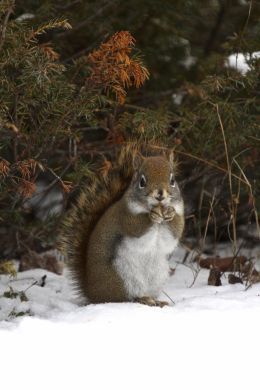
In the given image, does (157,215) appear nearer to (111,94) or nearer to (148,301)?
(148,301)

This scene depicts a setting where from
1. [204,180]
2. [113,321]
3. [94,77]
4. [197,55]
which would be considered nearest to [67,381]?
[113,321]

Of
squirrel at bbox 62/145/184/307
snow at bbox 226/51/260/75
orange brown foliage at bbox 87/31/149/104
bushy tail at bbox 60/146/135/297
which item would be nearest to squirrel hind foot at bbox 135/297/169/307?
squirrel at bbox 62/145/184/307

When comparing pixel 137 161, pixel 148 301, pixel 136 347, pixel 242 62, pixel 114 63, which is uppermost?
pixel 114 63

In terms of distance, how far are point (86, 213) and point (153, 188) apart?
43cm

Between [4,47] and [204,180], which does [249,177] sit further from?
[4,47]

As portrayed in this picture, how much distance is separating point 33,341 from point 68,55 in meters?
2.61

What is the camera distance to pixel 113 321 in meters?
3.03

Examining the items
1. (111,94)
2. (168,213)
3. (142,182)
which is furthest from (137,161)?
(111,94)

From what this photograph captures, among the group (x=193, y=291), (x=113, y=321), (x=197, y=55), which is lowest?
(x=193, y=291)

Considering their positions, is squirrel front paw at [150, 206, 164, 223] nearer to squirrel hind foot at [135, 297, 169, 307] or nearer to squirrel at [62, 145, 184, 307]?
squirrel at [62, 145, 184, 307]

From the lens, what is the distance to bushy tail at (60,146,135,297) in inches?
145

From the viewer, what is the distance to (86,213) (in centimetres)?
371

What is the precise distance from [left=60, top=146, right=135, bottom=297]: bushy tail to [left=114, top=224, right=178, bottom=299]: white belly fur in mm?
294

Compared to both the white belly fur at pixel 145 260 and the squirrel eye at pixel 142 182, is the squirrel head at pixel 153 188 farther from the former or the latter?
the white belly fur at pixel 145 260
